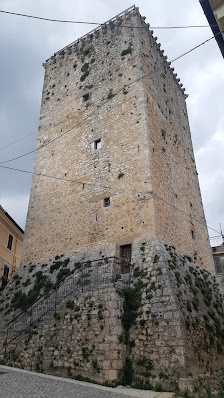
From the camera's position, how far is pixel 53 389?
341 inches

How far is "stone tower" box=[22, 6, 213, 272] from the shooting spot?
1482 cm

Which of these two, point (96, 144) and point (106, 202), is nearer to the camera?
point (106, 202)

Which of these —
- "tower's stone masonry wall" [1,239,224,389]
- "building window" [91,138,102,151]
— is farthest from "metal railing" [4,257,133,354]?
"building window" [91,138,102,151]

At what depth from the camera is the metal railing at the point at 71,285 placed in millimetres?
12562

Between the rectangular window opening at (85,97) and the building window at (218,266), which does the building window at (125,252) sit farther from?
the building window at (218,266)

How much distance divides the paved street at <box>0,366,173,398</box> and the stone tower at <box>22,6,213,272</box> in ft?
17.4

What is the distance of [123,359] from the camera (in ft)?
34.2

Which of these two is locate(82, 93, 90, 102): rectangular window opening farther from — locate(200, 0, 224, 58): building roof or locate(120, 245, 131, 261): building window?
locate(200, 0, 224, 58): building roof

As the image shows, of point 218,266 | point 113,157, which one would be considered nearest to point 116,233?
point 113,157

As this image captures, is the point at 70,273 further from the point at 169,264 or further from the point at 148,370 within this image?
the point at 148,370

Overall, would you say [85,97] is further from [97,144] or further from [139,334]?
[139,334]

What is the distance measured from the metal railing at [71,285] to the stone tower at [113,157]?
801 millimetres

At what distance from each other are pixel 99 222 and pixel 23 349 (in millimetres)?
6082

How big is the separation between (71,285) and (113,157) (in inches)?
261
